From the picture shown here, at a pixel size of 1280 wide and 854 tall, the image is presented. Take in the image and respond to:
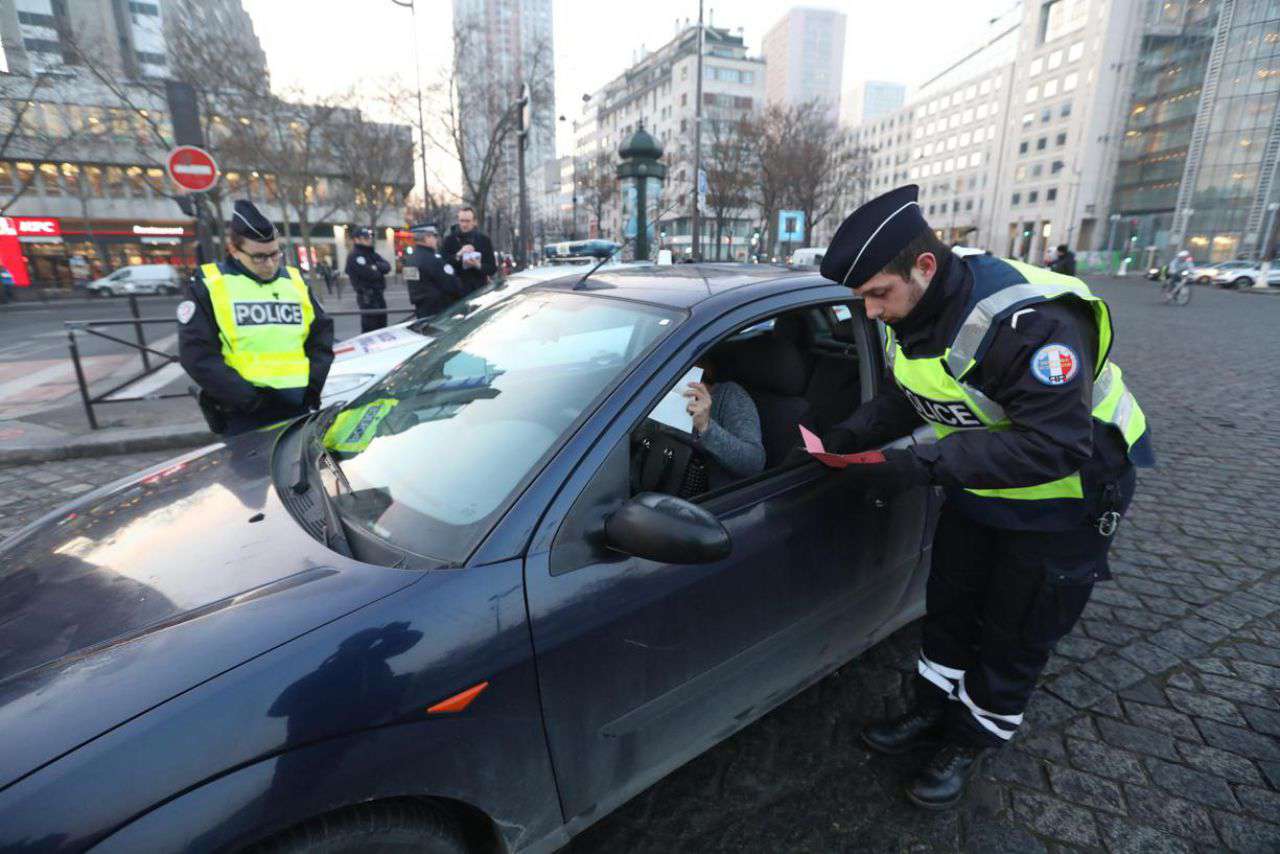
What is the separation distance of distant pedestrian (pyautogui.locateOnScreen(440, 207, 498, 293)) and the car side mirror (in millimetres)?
7407

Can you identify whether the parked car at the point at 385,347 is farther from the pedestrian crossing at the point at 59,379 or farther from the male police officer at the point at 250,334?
the pedestrian crossing at the point at 59,379

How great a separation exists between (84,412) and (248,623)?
24.0 ft

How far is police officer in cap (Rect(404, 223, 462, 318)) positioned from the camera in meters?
7.73

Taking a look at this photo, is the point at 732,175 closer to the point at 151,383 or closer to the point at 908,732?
the point at 151,383

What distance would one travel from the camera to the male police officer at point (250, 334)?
11.2ft

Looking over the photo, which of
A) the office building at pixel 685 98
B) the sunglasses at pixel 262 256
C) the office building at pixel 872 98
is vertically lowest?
the sunglasses at pixel 262 256

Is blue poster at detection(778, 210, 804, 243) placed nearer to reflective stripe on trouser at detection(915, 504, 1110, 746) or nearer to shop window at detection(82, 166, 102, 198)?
reflective stripe on trouser at detection(915, 504, 1110, 746)

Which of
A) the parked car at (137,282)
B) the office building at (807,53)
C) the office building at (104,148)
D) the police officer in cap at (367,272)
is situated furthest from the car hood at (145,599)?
the office building at (807,53)

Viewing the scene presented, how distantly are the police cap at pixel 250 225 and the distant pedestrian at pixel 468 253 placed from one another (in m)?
4.66

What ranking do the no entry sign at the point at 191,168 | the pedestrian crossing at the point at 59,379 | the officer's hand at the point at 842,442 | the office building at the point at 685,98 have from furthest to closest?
the office building at the point at 685,98
the no entry sign at the point at 191,168
the pedestrian crossing at the point at 59,379
the officer's hand at the point at 842,442

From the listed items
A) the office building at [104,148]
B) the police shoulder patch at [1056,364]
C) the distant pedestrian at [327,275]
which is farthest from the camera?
the distant pedestrian at [327,275]

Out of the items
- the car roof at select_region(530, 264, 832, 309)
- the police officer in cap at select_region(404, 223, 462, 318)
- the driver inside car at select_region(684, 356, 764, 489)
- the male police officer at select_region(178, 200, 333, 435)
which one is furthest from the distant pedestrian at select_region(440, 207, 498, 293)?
the driver inside car at select_region(684, 356, 764, 489)

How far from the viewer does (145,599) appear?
4.61 feet

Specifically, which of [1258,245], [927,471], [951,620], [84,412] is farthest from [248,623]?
[1258,245]
